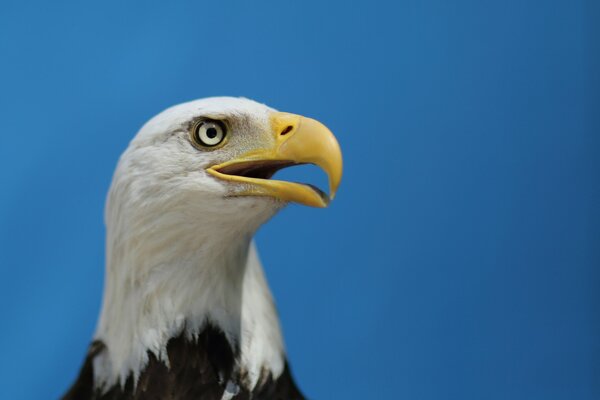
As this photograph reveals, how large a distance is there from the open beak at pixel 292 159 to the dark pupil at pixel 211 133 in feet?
0.30

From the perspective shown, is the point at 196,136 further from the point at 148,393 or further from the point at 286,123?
the point at 148,393

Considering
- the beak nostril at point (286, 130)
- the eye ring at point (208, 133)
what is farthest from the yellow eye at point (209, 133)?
the beak nostril at point (286, 130)

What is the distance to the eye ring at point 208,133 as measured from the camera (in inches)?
87.5

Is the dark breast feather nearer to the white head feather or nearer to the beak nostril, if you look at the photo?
the white head feather

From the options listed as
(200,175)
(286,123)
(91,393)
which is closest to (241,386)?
(91,393)

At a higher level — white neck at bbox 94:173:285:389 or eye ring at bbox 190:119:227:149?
eye ring at bbox 190:119:227:149

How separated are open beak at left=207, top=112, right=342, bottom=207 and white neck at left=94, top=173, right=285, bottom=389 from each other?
0.09 m

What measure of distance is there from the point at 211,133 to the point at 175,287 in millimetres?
458

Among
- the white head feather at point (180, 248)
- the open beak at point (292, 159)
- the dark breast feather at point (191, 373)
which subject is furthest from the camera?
the dark breast feather at point (191, 373)

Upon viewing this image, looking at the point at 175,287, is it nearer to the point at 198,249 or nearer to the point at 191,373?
the point at 198,249

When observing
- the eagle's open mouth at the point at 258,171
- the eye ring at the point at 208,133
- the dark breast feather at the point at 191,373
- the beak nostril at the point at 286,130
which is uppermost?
the beak nostril at the point at 286,130

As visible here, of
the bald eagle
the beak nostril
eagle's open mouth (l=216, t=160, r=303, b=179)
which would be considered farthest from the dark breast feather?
the beak nostril

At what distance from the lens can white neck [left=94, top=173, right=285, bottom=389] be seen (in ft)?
7.33

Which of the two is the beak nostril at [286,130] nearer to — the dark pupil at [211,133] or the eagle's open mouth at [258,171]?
the eagle's open mouth at [258,171]
